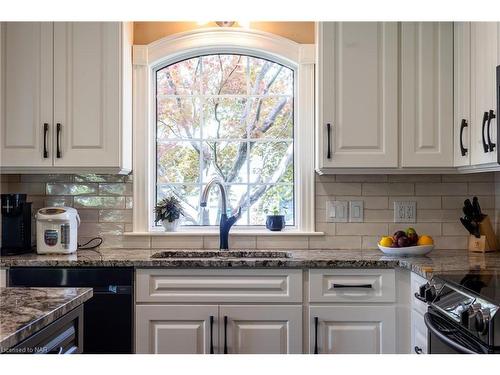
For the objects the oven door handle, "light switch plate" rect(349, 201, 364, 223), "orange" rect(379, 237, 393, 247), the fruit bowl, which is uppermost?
"light switch plate" rect(349, 201, 364, 223)

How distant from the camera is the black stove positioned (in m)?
1.45

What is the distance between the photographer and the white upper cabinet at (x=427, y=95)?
9.04ft

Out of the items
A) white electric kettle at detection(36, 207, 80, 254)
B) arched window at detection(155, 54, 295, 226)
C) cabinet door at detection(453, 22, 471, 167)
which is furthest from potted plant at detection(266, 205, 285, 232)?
white electric kettle at detection(36, 207, 80, 254)

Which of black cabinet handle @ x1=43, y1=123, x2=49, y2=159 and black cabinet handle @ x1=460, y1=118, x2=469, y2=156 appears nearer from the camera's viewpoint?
black cabinet handle @ x1=460, y1=118, x2=469, y2=156

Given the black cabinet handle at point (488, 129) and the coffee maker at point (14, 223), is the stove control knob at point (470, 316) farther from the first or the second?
the coffee maker at point (14, 223)

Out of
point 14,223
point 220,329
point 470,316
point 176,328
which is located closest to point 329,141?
point 220,329

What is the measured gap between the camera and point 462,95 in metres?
2.66

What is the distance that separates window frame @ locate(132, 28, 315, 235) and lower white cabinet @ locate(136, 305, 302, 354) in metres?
0.66

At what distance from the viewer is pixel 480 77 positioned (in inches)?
96.3

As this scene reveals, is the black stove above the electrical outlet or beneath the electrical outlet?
beneath

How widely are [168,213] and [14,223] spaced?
0.83m

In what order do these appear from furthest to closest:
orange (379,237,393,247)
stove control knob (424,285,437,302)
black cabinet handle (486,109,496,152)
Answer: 1. orange (379,237,393,247)
2. black cabinet handle (486,109,496,152)
3. stove control knob (424,285,437,302)

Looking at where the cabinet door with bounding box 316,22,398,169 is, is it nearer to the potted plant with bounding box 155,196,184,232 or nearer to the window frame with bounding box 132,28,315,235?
the window frame with bounding box 132,28,315,235

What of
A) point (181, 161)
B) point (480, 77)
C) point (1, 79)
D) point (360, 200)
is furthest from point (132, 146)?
point (480, 77)
